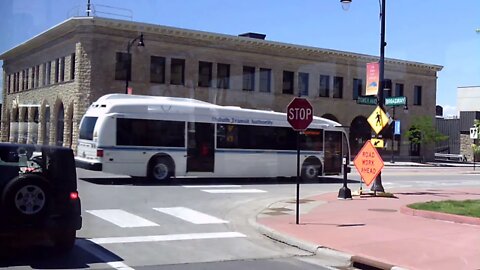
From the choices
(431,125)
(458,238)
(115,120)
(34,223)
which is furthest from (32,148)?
(431,125)

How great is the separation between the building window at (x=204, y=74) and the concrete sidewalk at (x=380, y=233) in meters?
26.6

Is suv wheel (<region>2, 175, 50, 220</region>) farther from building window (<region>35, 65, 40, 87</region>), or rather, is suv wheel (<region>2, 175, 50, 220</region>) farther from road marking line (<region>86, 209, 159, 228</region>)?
building window (<region>35, 65, 40, 87</region>)

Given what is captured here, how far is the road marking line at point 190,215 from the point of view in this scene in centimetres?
1307

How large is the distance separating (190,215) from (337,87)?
38.4m

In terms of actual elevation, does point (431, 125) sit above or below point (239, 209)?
above

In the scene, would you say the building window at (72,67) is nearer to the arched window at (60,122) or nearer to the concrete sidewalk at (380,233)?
the arched window at (60,122)

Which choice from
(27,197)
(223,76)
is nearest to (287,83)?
(223,76)

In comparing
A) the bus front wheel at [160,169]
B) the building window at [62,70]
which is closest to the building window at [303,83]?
the building window at [62,70]

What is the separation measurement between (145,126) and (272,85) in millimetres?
26786

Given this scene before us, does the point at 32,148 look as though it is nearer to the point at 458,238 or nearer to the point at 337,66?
the point at 458,238

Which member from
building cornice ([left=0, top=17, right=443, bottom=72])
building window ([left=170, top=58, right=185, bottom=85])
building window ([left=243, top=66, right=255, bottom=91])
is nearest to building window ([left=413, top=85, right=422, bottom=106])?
building cornice ([left=0, top=17, right=443, bottom=72])

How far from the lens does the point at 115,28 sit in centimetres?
3719

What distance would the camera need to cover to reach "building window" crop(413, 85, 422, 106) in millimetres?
57281

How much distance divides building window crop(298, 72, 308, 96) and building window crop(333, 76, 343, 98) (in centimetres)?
327
